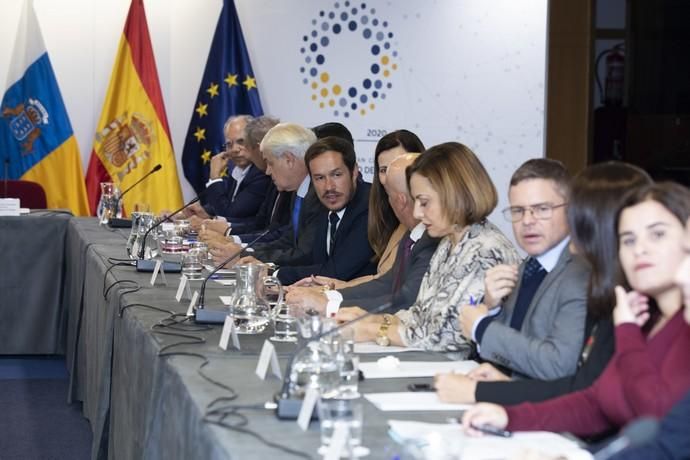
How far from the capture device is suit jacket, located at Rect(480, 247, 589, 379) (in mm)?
2502

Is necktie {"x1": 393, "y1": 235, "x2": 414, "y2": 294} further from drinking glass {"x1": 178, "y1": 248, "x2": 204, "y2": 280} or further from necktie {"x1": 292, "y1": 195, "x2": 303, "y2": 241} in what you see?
necktie {"x1": 292, "y1": 195, "x2": 303, "y2": 241}

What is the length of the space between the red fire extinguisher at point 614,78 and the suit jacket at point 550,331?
604 centimetres

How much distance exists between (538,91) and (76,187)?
10.8 feet

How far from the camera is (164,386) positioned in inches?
107

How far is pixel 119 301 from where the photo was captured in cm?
377

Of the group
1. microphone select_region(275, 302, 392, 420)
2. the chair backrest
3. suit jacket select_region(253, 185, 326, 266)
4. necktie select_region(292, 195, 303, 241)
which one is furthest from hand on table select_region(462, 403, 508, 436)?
the chair backrest

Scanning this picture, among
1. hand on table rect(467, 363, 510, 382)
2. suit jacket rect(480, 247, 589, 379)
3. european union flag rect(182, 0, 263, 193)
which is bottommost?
hand on table rect(467, 363, 510, 382)

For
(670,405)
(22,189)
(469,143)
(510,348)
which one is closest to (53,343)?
(22,189)

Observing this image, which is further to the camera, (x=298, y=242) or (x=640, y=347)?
(x=298, y=242)

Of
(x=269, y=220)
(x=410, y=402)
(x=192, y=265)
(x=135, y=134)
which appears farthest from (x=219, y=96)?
(x=410, y=402)

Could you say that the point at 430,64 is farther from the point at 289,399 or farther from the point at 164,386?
the point at 289,399

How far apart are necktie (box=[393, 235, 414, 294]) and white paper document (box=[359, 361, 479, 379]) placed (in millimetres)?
1057

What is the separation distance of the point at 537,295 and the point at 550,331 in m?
0.11

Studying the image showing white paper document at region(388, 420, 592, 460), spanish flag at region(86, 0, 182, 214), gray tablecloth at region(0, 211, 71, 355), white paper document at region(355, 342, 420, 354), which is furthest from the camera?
spanish flag at region(86, 0, 182, 214)
